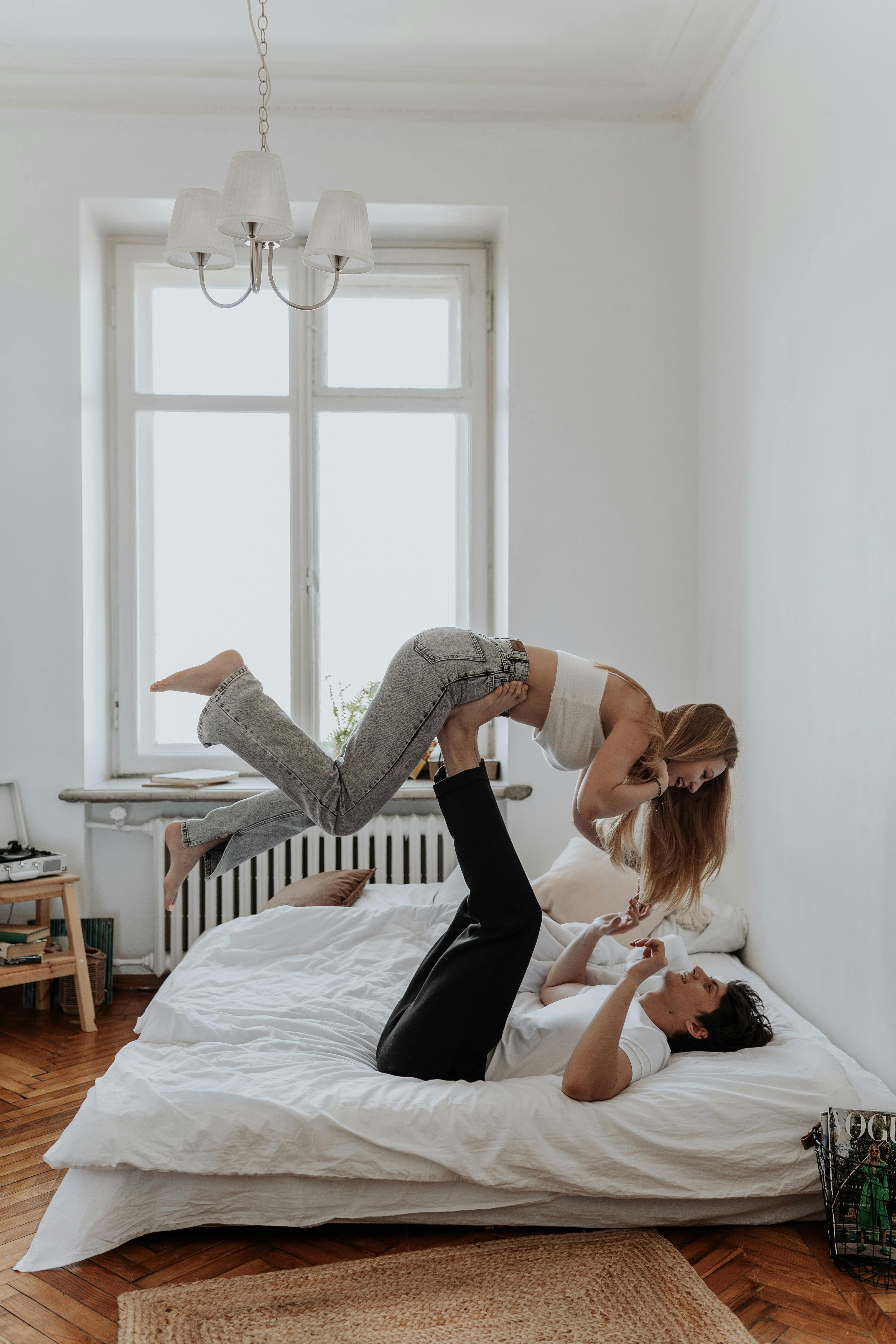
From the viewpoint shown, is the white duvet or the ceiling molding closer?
the white duvet

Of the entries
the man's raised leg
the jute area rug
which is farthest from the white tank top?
the jute area rug

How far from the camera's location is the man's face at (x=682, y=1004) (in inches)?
92.0

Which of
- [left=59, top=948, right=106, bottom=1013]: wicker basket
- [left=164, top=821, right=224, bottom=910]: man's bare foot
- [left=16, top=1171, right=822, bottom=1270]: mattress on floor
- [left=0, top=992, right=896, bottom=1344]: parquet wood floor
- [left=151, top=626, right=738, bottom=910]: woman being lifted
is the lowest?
[left=59, top=948, right=106, bottom=1013]: wicker basket

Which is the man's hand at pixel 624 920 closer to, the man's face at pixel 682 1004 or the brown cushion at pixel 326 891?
the man's face at pixel 682 1004

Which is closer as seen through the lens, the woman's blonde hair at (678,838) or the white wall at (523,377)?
the woman's blonde hair at (678,838)

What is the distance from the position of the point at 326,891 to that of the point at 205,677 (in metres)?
1.43

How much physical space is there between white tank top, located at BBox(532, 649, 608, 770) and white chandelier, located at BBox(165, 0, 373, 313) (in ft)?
3.88

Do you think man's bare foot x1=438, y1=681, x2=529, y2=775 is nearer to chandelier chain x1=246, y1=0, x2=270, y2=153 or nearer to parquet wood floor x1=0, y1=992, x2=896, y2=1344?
parquet wood floor x1=0, y1=992, x2=896, y2=1344

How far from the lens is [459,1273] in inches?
73.6

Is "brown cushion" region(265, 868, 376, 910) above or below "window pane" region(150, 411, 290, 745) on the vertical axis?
below

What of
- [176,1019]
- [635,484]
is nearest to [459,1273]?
[176,1019]

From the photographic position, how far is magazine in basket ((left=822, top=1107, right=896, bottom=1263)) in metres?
1.90

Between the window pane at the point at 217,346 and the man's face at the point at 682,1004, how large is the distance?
2891 millimetres

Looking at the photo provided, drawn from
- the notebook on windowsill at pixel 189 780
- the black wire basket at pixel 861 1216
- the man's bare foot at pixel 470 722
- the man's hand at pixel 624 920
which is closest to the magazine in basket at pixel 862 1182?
the black wire basket at pixel 861 1216
